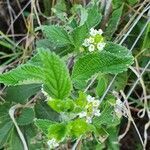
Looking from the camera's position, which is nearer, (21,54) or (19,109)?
(19,109)

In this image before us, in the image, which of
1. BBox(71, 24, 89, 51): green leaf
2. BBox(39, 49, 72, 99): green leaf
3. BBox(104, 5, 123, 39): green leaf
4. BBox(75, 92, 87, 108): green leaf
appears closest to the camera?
BBox(39, 49, 72, 99): green leaf

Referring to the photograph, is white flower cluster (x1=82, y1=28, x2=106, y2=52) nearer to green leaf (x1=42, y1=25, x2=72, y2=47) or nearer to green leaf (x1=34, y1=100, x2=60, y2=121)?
green leaf (x1=42, y1=25, x2=72, y2=47)

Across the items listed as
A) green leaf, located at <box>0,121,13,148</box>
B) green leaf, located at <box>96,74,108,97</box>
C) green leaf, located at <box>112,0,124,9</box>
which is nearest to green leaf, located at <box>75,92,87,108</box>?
green leaf, located at <box>96,74,108,97</box>

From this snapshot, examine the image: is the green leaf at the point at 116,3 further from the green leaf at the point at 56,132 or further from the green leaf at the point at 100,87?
the green leaf at the point at 56,132

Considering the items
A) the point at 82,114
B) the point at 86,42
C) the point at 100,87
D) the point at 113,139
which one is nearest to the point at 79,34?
the point at 86,42

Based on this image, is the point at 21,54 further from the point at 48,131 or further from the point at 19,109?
the point at 48,131

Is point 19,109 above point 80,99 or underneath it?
underneath

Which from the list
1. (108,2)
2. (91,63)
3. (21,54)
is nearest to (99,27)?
(108,2)
